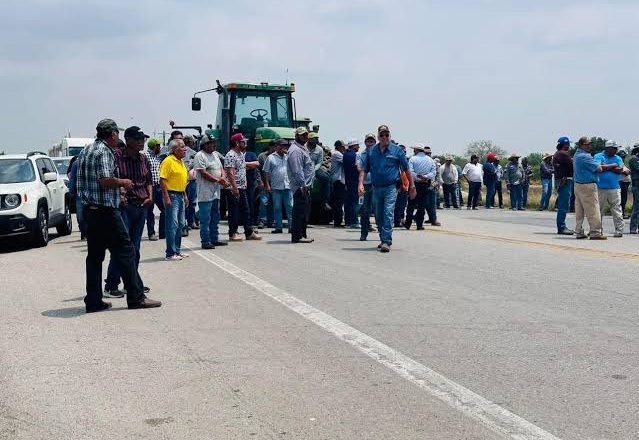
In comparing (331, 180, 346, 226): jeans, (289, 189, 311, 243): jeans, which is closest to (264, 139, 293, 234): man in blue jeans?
(289, 189, 311, 243): jeans

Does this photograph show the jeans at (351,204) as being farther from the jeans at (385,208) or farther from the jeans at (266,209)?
the jeans at (385,208)

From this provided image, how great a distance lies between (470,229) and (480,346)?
45.1 ft

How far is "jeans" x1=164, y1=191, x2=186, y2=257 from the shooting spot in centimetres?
1327

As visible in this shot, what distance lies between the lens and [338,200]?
2064 cm

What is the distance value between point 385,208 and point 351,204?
18.6ft

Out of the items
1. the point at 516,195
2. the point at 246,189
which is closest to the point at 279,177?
the point at 246,189

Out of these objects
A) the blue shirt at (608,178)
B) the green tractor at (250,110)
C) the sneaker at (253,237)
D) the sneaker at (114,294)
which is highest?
the green tractor at (250,110)

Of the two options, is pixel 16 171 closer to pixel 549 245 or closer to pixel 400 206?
pixel 400 206

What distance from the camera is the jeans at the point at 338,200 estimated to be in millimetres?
20297

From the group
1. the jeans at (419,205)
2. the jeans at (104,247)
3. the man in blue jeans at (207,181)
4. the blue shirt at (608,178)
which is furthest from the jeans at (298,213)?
the jeans at (104,247)

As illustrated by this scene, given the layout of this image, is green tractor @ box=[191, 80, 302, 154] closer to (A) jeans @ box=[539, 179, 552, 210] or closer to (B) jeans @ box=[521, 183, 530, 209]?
(A) jeans @ box=[539, 179, 552, 210]

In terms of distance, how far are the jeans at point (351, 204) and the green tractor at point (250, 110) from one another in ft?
8.74

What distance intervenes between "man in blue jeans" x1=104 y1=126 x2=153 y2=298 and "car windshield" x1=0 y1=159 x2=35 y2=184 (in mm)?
8470

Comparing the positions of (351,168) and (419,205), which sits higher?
(351,168)
